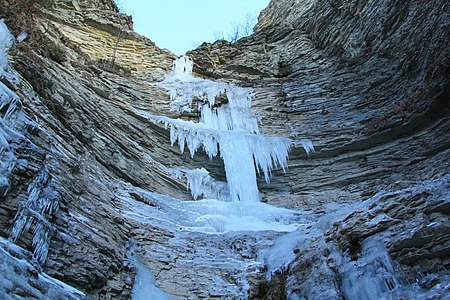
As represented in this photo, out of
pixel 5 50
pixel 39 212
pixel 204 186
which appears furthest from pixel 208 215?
pixel 5 50

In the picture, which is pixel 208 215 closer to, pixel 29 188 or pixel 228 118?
pixel 29 188

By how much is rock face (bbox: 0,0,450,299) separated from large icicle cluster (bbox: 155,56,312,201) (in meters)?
0.52

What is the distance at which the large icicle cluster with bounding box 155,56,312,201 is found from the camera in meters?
15.1

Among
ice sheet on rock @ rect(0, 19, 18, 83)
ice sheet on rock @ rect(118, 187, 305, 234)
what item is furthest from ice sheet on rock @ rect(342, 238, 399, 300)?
ice sheet on rock @ rect(0, 19, 18, 83)

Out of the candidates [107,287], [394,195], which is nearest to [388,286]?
[394,195]

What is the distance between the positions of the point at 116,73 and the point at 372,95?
1042 centimetres

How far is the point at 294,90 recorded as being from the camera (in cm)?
1880

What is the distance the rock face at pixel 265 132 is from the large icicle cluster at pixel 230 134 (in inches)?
20.4

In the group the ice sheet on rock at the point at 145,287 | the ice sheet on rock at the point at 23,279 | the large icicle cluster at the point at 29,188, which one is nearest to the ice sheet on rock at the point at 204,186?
the ice sheet on rock at the point at 145,287

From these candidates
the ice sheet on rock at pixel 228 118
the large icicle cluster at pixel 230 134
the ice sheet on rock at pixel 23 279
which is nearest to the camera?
the ice sheet on rock at pixel 23 279

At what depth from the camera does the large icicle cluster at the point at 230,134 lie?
15.1 metres

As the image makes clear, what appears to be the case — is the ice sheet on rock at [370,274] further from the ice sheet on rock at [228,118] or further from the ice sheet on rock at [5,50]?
the ice sheet on rock at [228,118]

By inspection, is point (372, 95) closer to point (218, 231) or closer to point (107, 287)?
point (218, 231)

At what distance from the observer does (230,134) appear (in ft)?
53.3
